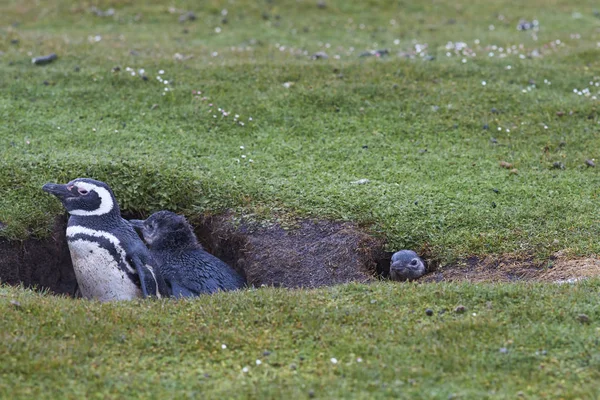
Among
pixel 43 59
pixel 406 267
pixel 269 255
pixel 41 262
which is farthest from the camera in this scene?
pixel 43 59

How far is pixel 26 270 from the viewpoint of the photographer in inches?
335

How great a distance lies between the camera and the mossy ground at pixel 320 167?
5539 millimetres

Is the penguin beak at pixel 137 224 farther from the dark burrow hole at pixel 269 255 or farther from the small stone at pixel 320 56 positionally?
the small stone at pixel 320 56

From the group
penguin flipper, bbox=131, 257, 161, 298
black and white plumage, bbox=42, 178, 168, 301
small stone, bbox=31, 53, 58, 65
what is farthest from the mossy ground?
penguin flipper, bbox=131, 257, 161, 298

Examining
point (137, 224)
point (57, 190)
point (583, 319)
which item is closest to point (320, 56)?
point (137, 224)

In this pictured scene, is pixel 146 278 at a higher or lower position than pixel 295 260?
lower

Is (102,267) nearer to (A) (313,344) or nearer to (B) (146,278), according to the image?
(B) (146,278)

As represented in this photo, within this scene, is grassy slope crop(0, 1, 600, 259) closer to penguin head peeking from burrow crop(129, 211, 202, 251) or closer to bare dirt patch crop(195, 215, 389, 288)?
bare dirt patch crop(195, 215, 389, 288)

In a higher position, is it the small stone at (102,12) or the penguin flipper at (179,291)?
the small stone at (102,12)

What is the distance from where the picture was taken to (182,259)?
8453 millimetres

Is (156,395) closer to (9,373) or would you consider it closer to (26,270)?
(9,373)

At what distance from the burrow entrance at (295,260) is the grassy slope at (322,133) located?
7.8 inches

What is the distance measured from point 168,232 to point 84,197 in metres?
0.95

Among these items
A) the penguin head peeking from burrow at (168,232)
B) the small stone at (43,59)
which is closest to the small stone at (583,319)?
the penguin head peeking from burrow at (168,232)
